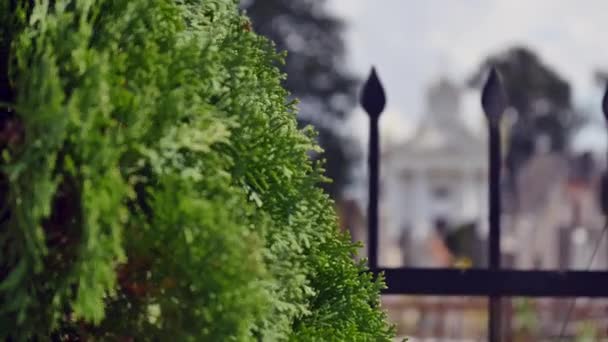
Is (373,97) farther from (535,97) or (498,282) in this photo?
(535,97)

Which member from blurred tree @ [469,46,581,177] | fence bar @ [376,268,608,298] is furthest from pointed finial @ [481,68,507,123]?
blurred tree @ [469,46,581,177]

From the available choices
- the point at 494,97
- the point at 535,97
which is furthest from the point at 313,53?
the point at 494,97

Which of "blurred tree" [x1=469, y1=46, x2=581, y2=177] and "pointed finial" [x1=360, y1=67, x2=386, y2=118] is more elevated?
"blurred tree" [x1=469, y1=46, x2=581, y2=177]

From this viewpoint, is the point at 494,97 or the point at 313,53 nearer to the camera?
the point at 494,97

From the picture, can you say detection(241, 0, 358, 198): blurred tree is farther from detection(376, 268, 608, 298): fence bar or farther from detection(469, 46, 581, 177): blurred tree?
detection(376, 268, 608, 298): fence bar

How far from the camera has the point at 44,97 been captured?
149cm

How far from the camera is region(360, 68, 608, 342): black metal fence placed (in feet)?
10.3

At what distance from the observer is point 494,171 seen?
10.7 ft

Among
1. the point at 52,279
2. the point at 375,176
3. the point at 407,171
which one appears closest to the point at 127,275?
the point at 52,279

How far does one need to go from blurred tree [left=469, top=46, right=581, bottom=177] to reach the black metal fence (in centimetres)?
5405

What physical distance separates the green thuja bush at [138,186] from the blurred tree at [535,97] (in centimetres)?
5563

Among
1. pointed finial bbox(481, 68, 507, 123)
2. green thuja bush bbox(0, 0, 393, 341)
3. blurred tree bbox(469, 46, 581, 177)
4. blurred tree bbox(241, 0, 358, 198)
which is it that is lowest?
green thuja bush bbox(0, 0, 393, 341)

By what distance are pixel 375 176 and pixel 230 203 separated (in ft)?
5.11

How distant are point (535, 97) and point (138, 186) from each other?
188ft
